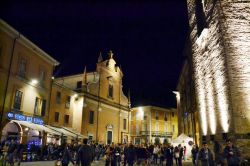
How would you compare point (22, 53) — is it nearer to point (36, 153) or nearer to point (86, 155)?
point (36, 153)

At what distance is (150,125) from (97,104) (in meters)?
22.6

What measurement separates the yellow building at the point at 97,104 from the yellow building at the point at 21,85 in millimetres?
2846

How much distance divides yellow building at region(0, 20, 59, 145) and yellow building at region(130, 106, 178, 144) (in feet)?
107

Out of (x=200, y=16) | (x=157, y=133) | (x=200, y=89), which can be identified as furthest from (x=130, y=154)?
(x=157, y=133)

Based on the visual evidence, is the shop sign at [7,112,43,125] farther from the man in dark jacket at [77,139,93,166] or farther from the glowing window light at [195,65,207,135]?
the glowing window light at [195,65,207,135]

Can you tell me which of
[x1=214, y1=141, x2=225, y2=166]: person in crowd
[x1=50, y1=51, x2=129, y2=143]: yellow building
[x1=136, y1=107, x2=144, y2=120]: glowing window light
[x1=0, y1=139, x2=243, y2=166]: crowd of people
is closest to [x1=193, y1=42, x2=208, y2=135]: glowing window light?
[x1=0, y1=139, x2=243, y2=166]: crowd of people

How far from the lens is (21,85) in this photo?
72.3 ft

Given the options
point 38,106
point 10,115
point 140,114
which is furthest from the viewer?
point 140,114

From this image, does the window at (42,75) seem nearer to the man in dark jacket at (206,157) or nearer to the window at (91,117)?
the window at (91,117)

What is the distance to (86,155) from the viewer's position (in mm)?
9453

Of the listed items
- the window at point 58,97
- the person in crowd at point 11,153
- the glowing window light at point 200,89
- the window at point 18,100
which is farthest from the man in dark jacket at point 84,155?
the window at point 58,97

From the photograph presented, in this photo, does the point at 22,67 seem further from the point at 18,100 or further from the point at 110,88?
the point at 110,88

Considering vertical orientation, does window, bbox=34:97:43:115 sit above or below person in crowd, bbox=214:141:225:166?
above

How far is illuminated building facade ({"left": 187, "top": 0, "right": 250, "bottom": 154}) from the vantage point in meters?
11.9
